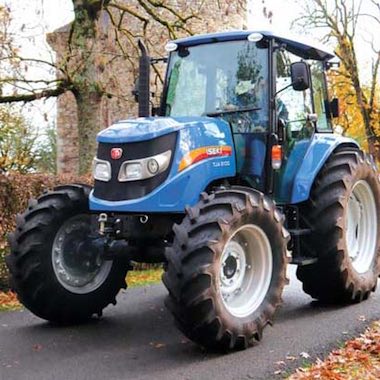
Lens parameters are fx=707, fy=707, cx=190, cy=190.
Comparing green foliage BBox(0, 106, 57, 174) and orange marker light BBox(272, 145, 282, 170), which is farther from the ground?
orange marker light BBox(272, 145, 282, 170)

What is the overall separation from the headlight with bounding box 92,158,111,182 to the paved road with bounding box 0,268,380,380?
138 cm

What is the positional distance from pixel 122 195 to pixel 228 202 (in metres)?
1.00

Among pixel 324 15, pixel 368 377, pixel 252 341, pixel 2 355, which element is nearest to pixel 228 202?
pixel 252 341

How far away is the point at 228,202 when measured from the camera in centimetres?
552

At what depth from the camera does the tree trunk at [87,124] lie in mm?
14477

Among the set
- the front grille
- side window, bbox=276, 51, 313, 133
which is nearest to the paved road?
the front grille

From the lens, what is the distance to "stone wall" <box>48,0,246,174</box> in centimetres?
1544

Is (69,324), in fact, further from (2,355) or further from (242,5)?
(242,5)

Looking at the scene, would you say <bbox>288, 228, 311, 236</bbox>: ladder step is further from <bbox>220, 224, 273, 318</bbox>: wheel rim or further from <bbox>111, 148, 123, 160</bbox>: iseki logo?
<bbox>111, 148, 123, 160</bbox>: iseki logo

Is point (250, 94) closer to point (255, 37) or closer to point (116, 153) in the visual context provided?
point (255, 37)

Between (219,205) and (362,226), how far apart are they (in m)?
2.96

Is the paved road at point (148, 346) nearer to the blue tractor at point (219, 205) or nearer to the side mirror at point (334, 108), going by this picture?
the blue tractor at point (219, 205)

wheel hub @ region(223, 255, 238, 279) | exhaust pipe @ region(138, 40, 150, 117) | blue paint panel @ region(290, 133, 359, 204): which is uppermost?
exhaust pipe @ region(138, 40, 150, 117)

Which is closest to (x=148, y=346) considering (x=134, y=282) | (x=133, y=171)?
(x=133, y=171)
